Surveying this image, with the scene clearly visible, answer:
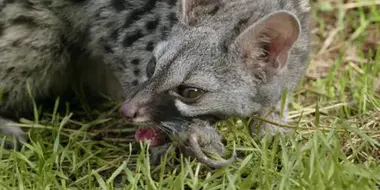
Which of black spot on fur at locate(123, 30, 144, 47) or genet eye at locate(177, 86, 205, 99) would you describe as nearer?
genet eye at locate(177, 86, 205, 99)

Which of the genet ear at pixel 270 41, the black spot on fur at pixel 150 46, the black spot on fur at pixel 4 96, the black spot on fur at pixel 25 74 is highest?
the genet ear at pixel 270 41

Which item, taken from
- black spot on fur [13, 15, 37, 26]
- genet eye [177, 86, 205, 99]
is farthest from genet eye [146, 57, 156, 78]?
black spot on fur [13, 15, 37, 26]

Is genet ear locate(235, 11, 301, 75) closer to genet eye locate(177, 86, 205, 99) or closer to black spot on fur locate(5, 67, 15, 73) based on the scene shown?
genet eye locate(177, 86, 205, 99)

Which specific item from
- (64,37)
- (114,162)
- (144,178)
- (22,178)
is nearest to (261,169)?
(144,178)

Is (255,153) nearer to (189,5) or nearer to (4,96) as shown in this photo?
(189,5)

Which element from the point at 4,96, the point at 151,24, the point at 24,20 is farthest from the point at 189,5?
the point at 4,96

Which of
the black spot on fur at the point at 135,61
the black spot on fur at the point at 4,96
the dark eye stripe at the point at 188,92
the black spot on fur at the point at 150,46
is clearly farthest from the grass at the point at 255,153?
the black spot on fur at the point at 150,46

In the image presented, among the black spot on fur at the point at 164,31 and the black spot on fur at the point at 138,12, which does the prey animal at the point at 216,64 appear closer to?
the black spot on fur at the point at 164,31
